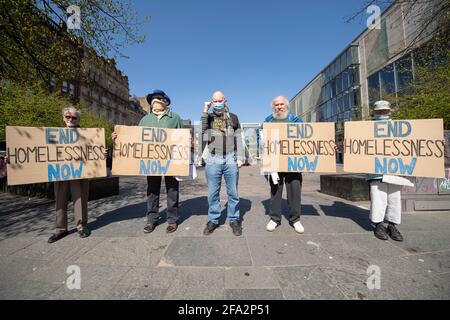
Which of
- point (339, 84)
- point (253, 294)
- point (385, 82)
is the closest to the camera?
point (253, 294)

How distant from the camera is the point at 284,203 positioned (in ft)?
16.8

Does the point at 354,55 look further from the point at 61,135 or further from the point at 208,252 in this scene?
the point at 61,135

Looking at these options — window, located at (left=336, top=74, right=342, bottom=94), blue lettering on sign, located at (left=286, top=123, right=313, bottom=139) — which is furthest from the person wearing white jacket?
window, located at (left=336, top=74, right=342, bottom=94)

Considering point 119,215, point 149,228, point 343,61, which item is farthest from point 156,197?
point 343,61

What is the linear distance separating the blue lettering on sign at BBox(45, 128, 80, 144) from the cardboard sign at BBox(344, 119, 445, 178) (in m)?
4.00

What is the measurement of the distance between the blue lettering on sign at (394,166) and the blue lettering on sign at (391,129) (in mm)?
348

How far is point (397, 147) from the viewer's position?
292 centimetres

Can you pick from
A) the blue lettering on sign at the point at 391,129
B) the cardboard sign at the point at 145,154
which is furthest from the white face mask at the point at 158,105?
the blue lettering on sign at the point at 391,129

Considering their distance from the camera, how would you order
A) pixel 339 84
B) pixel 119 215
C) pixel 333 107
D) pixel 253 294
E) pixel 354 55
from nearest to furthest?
pixel 253 294 → pixel 119 215 → pixel 354 55 → pixel 339 84 → pixel 333 107

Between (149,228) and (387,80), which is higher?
(387,80)

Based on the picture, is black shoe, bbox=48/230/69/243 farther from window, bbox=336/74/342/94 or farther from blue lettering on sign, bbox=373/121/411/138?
window, bbox=336/74/342/94

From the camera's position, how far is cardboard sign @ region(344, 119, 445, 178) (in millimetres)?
2801

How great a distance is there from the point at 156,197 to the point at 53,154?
1516 mm

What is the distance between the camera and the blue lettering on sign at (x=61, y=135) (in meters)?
2.91
